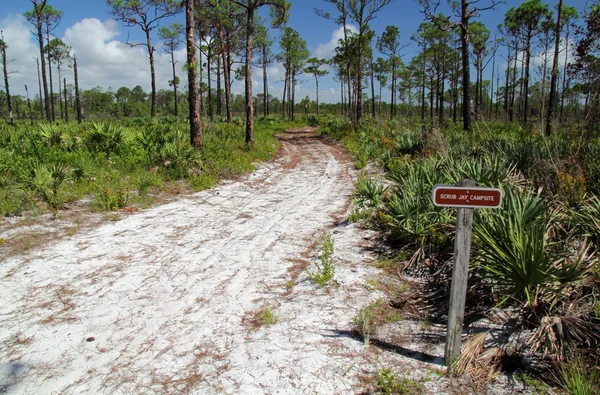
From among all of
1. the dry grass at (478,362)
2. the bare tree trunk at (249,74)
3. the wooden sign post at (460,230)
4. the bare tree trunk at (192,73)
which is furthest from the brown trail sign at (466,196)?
the bare tree trunk at (249,74)

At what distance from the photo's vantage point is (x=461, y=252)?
9.70 ft

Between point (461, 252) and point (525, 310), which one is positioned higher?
point (461, 252)

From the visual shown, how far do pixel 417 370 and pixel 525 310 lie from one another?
4.28ft

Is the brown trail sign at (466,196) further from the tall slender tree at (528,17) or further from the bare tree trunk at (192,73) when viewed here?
the tall slender tree at (528,17)

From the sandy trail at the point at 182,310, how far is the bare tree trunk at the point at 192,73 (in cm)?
544

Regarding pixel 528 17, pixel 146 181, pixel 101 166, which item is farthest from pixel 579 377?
pixel 528 17

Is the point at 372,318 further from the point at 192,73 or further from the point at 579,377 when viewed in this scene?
the point at 192,73

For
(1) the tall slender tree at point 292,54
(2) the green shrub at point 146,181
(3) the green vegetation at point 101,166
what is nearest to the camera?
(3) the green vegetation at point 101,166

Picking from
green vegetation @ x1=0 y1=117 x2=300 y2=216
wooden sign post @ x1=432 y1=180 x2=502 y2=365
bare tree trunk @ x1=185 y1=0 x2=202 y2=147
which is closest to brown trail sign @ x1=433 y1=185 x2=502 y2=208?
wooden sign post @ x1=432 y1=180 x2=502 y2=365

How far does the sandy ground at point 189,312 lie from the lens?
3.11 metres

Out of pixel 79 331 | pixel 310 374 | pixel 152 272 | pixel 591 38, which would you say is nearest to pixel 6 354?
pixel 79 331

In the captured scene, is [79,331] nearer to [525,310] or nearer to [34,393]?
[34,393]

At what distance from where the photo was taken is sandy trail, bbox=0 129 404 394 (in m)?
3.12

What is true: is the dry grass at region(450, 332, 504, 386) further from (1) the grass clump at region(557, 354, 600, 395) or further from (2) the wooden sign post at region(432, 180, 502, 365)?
(1) the grass clump at region(557, 354, 600, 395)
